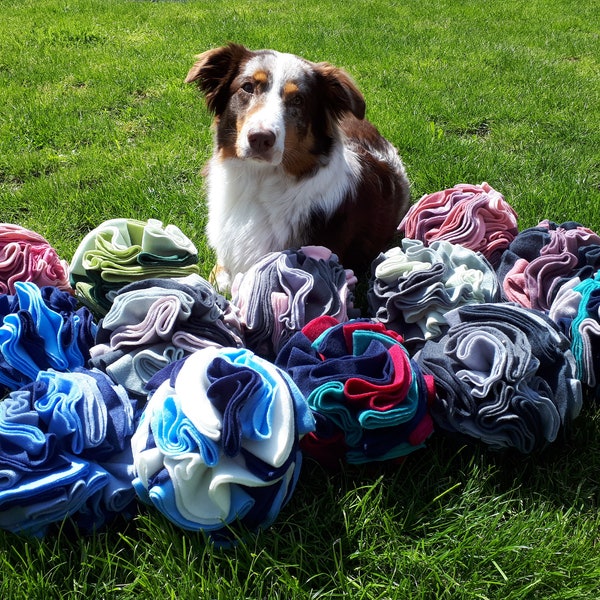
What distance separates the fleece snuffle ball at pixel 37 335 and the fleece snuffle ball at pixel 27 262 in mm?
253

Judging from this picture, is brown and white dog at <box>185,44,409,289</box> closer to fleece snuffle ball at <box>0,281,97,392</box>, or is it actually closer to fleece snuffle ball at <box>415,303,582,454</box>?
fleece snuffle ball at <box>0,281,97,392</box>

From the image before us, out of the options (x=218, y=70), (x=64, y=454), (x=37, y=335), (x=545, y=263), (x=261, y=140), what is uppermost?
(x=218, y=70)

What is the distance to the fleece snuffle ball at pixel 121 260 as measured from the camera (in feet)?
7.68

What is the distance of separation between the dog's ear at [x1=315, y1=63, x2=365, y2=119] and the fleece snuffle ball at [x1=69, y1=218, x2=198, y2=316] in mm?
1183

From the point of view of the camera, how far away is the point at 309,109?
3.00 metres

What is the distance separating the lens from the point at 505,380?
1923 mm

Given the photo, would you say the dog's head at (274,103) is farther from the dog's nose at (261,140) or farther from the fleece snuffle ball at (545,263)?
the fleece snuffle ball at (545,263)

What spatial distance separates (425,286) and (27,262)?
1656 mm

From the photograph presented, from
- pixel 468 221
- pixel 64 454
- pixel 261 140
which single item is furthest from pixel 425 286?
pixel 64 454

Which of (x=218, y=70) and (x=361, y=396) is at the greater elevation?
(x=218, y=70)

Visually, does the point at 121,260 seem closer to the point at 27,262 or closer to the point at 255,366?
the point at 27,262

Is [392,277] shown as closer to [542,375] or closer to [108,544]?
[542,375]

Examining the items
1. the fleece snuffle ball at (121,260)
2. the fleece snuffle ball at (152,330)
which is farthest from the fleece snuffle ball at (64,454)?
the fleece snuffle ball at (121,260)

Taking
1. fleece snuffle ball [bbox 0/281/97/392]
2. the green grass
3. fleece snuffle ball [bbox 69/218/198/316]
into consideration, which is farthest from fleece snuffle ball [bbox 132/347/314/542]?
fleece snuffle ball [bbox 69/218/198/316]
